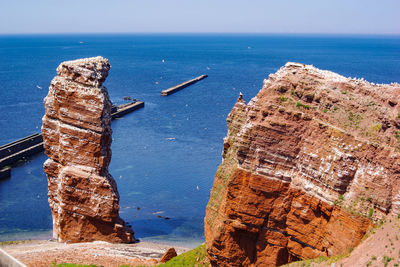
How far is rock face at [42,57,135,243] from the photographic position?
119 ft

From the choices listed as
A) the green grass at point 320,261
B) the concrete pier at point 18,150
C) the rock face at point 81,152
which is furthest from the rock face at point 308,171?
the concrete pier at point 18,150

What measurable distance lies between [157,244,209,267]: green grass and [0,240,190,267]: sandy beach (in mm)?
A: 3889

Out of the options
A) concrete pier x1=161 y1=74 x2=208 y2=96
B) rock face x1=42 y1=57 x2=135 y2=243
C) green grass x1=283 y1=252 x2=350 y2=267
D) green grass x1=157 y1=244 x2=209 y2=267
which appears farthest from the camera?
concrete pier x1=161 y1=74 x2=208 y2=96

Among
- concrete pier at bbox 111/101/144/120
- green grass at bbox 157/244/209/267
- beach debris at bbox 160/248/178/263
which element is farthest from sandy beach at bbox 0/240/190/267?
concrete pier at bbox 111/101/144/120

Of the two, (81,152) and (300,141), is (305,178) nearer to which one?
(300,141)

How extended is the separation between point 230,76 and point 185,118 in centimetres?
6227

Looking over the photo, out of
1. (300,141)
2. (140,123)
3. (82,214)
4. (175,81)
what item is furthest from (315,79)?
(175,81)

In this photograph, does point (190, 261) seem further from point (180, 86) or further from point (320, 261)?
point (180, 86)

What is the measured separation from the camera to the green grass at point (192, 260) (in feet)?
92.8

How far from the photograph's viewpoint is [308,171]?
21.6 meters

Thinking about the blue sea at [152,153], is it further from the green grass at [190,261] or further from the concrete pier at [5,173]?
the green grass at [190,261]

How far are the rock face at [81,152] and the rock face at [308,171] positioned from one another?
15.9 m

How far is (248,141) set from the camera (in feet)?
74.5

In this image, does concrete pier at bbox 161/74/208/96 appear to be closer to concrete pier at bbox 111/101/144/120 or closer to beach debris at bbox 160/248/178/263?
concrete pier at bbox 111/101/144/120
